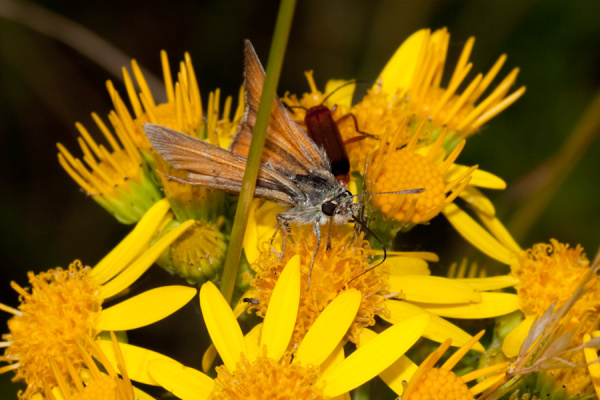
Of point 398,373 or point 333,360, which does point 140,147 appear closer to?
point 333,360

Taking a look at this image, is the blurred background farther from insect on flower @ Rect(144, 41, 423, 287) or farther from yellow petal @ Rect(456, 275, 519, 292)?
insect on flower @ Rect(144, 41, 423, 287)

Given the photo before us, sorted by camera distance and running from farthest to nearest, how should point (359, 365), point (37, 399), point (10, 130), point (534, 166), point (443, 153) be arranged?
point (10, 130) < point (534, 166) < point (443, 153) < point (37, 399) < point (359, 365)

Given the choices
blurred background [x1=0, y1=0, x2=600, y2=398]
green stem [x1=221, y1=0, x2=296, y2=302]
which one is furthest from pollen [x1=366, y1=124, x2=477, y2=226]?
blurred background [x1=0, y1=0, x2=600, y2=398]

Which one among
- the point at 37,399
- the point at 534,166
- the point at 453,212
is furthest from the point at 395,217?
the point at 534,166

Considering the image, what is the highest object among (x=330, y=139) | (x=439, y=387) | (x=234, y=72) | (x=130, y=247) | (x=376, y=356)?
(x=234, y=72)

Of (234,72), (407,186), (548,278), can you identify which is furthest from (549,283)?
(234,72)

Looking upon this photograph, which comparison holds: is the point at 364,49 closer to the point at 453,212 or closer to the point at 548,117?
the point at 548,117

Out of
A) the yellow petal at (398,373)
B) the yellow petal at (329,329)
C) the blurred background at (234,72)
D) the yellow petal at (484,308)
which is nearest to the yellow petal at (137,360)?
the yellow petal at (329,329)
